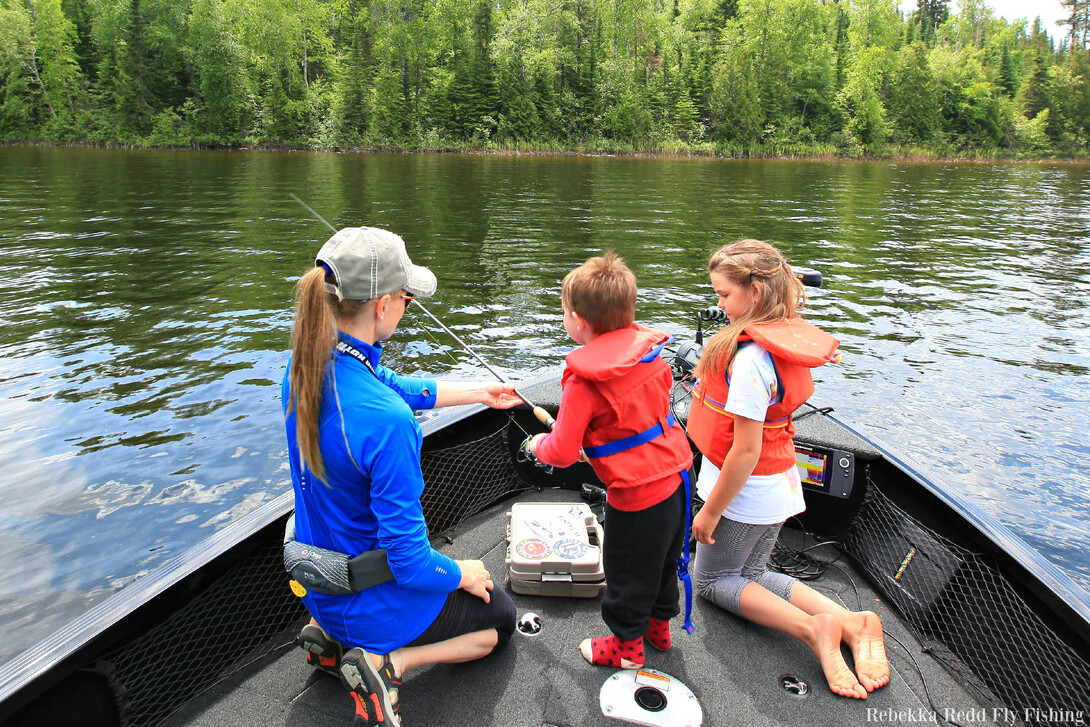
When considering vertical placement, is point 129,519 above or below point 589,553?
below

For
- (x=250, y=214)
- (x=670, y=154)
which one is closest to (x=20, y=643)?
(x=250, y=214)

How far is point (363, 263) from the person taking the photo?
68.4 inches

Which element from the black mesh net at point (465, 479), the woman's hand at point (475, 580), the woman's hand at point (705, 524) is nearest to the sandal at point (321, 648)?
the woman's hand at point (475, 580)

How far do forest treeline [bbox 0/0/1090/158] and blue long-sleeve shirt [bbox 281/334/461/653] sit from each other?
49132mm

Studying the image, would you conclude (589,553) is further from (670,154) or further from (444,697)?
(670,154)

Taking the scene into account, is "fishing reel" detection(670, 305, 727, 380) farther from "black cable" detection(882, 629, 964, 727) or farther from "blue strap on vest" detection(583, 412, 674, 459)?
"black cable" detection(882, 629, 964, 727)

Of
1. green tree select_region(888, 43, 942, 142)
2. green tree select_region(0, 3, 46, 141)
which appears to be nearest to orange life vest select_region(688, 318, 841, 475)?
green tree select_region(0, 3, 46, 141)

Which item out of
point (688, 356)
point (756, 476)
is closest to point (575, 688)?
point (756, 476)

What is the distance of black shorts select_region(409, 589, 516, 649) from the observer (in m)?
2.13

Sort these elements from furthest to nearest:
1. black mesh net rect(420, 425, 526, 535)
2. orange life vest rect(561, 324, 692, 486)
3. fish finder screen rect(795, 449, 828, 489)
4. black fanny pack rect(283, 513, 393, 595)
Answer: black mesh net rect(420, 425, 526, 535)
fish finder screen rect(795, 449, 828, 489)
orange life vest rect(561, 324, 692, 486)
black fanny pack rect(283, 513, 393, 595)

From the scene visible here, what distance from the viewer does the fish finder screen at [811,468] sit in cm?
312

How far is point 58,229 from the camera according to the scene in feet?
49.3

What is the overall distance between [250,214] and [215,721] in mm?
17900

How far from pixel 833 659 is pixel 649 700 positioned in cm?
71
